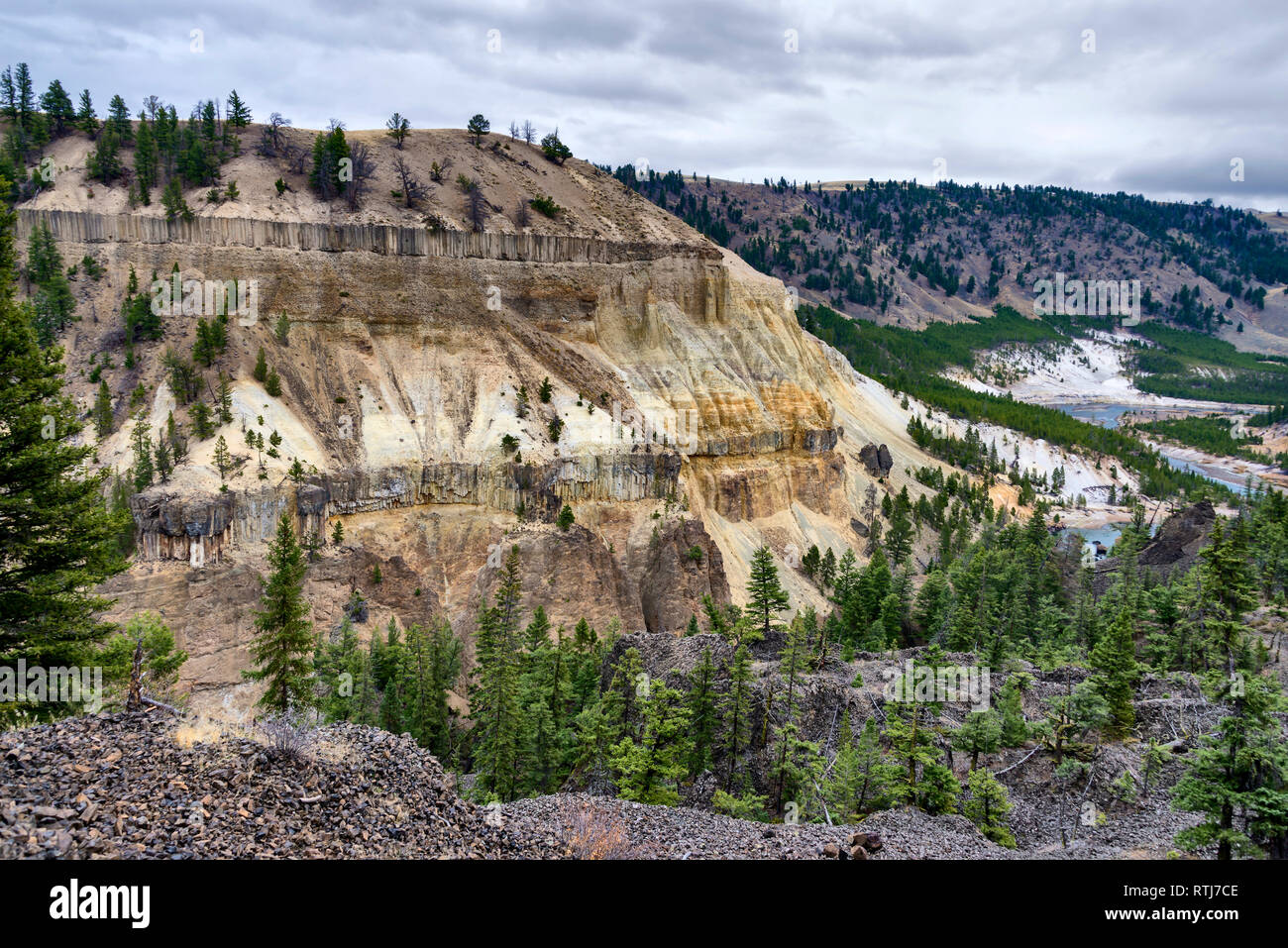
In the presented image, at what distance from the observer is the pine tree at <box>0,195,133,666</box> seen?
1585 cm

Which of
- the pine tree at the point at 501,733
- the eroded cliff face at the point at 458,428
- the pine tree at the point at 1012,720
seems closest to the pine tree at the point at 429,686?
the pine tree at the point at 501,733

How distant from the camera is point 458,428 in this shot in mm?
54844

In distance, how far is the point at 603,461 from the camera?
56344mm

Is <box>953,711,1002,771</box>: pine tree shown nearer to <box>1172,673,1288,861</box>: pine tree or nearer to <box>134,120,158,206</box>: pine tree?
<box>1172,673,1288,861</box>: pine tree

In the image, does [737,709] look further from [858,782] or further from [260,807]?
[260,807]

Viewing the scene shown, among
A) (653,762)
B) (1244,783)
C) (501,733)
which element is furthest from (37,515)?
(1244,783)

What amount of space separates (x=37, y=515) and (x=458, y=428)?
39063 millimetres

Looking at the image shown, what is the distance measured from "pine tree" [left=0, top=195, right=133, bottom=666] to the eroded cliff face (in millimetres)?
27287

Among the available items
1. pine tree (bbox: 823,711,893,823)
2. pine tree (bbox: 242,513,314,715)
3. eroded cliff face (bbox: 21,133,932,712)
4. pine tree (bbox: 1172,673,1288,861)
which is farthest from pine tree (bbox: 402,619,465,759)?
pine tree (bbox: 1172,673,1288,861)

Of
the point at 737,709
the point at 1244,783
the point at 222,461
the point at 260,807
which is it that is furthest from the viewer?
the point at 222,461

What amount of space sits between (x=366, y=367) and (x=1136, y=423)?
573ft

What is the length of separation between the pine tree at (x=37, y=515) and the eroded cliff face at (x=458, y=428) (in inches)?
1074

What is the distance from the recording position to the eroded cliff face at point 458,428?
4572cm
